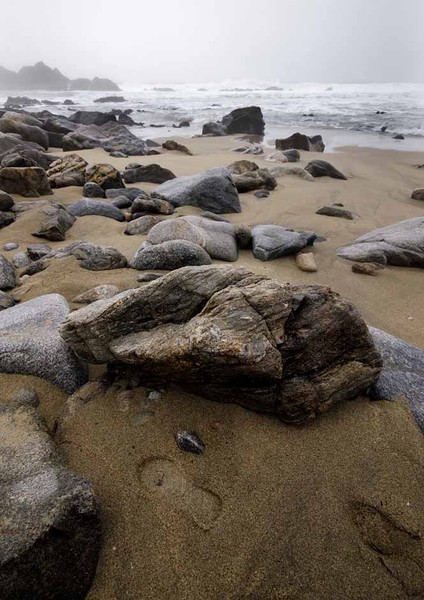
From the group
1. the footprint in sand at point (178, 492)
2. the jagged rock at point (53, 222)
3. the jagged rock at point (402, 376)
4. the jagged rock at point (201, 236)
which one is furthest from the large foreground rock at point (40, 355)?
the jagged rock at point (53, 222)

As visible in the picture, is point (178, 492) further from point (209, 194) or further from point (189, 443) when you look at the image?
point (209, 194)

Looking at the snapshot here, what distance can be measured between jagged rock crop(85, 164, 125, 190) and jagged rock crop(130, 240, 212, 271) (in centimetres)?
388

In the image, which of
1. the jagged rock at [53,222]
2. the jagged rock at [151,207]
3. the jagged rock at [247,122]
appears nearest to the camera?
the jagged rock at [53,222]

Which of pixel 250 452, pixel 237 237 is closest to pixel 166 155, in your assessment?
pixel 237 237

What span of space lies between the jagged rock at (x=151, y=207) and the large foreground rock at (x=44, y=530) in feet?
14.6

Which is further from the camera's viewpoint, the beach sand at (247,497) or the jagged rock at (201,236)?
the jagged rock at (201,236)

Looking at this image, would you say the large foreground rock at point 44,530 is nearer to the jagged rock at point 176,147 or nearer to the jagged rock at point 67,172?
the jagged rock at point 67,172

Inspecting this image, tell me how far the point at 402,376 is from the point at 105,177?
642cm

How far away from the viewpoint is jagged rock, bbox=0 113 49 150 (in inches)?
468

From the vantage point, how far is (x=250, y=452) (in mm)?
1845

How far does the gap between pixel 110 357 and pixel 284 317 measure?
3.29ft

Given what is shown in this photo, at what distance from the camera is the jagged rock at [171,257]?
3650 mm

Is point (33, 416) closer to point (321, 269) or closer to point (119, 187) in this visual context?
point (321, 269)

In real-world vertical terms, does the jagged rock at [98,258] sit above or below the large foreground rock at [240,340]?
below
